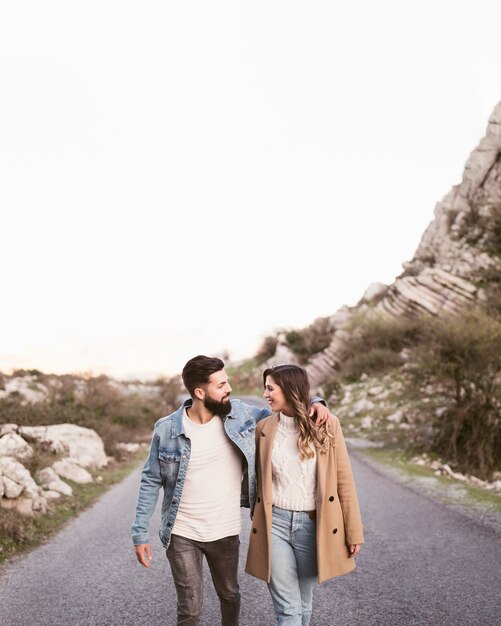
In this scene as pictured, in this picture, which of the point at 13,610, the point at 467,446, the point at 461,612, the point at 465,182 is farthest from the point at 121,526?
the point at 465,182

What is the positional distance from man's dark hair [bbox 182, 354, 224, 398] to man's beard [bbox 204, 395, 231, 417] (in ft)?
0.34

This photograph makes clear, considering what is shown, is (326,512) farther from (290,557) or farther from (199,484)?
(199,484)

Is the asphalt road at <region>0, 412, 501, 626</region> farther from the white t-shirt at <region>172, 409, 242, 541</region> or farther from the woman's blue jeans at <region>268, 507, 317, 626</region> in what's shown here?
the white t-shirt at <region>172, 409, 242, 541</region>

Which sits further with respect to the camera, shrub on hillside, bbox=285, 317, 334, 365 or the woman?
shrub on hillside, bbox=285, 317, 334, 365

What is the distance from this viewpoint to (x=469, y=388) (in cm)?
1336

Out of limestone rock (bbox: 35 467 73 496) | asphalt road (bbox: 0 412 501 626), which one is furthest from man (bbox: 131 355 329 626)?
limestone rock (bbox: 35 467 73 496)

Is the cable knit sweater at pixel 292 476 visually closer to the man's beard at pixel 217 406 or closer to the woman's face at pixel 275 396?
the woman's face at pixel 275 396

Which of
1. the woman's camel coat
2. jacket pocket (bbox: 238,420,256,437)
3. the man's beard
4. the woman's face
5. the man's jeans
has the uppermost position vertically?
the woman's face

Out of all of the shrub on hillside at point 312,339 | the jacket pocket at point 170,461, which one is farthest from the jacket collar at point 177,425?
the shrub on hillside at point 312,339

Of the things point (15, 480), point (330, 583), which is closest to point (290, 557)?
point (330, 583)

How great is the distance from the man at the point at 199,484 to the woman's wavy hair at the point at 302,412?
0.15m

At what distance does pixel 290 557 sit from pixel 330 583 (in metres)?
2.79

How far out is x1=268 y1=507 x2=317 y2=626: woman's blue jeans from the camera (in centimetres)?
346

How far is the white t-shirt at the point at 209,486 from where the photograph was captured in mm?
3625
